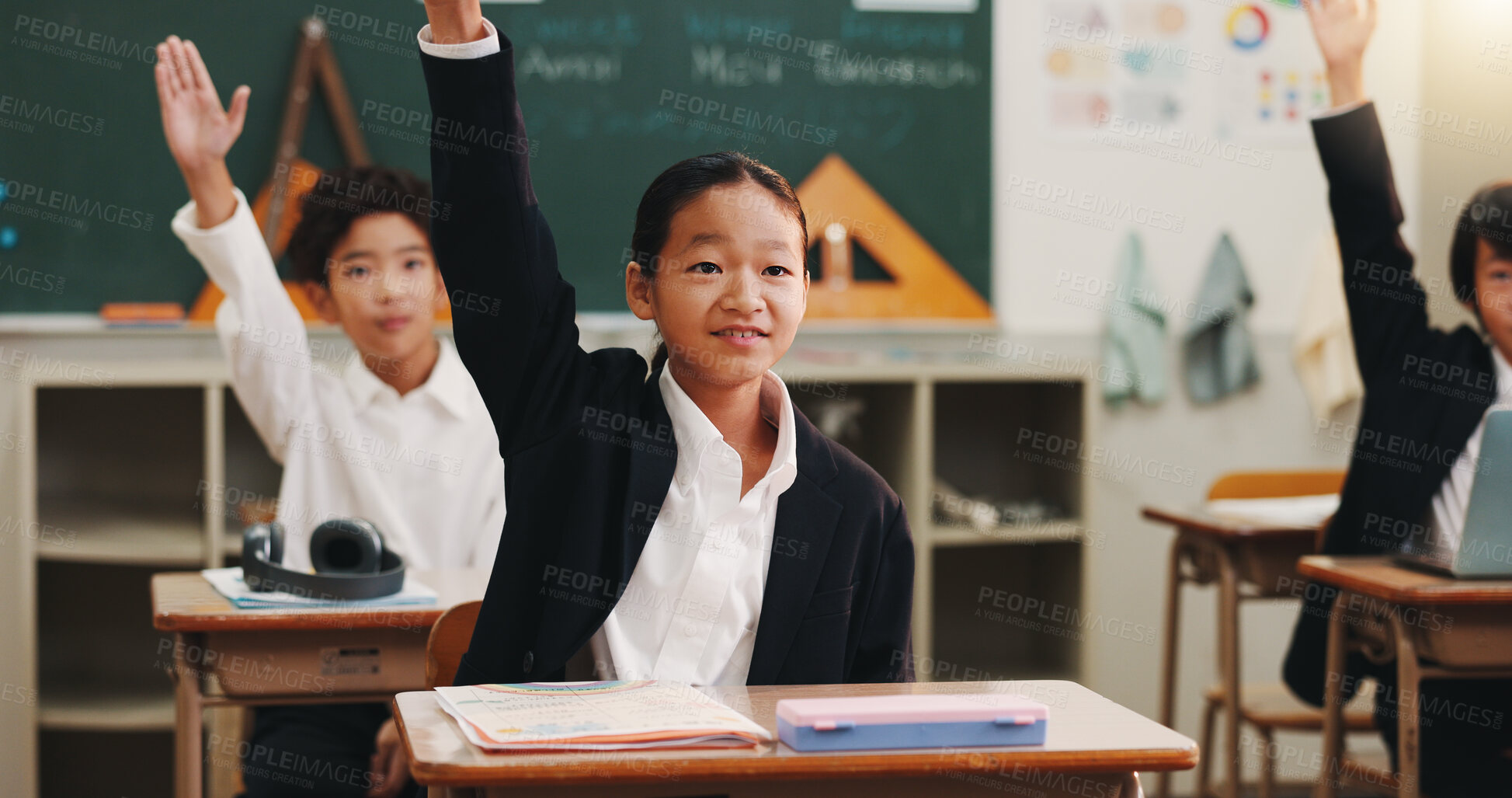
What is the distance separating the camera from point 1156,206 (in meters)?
3.94

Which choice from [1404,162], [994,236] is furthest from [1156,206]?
[1404,162]

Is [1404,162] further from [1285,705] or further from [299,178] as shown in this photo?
[299,178]

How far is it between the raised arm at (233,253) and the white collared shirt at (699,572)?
1.34 meters

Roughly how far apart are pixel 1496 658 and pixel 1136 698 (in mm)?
1926

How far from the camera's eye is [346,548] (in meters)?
2.03

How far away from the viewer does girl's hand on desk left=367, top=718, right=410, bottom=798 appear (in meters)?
2.03

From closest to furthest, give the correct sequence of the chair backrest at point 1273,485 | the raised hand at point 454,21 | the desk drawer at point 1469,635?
the raised hand at point 454,21 < the desk drawer at point 1469,635 < the chair backrest at point 1273,485

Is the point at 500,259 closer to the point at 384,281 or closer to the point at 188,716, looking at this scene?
the point at 188,716

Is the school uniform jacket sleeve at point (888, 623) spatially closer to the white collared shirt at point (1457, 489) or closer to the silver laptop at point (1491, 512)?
the silver laptop at point (1491, 512)

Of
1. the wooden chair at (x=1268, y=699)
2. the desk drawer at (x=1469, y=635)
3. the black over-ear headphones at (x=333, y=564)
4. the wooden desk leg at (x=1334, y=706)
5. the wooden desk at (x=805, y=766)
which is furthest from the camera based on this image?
the wooden chair at (x=1268, y=699)

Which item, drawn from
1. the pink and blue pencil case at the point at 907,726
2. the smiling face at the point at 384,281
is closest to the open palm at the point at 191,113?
the smiling face at the point at 384,281

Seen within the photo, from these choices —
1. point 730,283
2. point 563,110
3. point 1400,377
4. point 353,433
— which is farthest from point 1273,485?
point 730,283

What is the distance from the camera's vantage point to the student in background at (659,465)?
4.44ft

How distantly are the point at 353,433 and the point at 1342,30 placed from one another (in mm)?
2091
